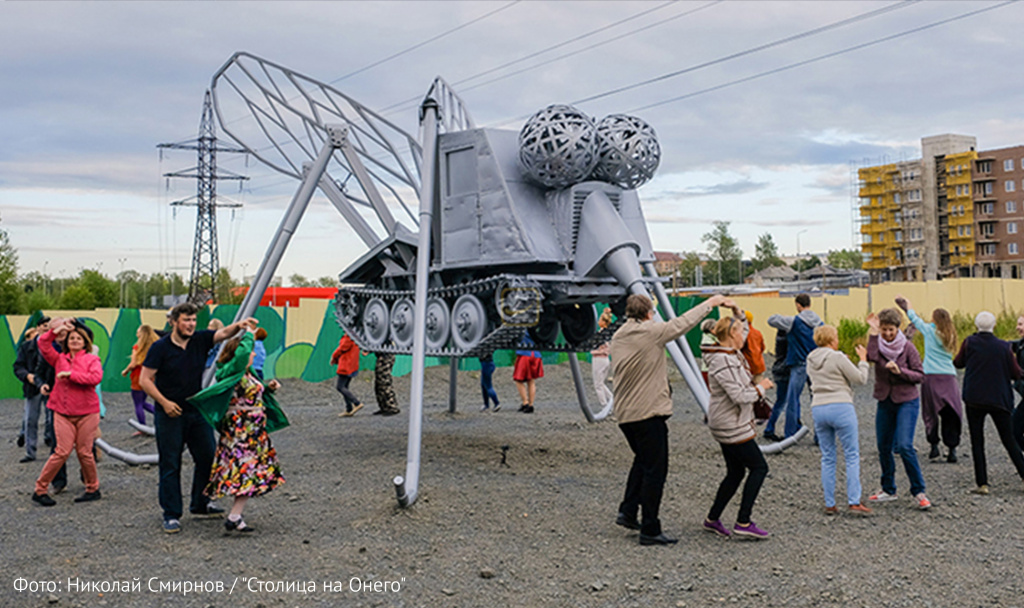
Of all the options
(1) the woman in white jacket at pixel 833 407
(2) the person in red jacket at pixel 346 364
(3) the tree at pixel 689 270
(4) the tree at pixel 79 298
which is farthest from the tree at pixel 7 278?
(3) the tree at pixel 689 270

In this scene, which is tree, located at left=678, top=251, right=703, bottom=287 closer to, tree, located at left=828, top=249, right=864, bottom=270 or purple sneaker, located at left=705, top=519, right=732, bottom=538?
tree, located at left=828, top=249, right=864, bottom=270

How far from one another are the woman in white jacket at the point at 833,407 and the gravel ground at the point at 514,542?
299mm

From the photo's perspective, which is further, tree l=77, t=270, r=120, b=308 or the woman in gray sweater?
tree l=77, t=270, r=120, b=308

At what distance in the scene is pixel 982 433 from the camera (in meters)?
8.90

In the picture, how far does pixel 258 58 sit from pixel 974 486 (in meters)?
10.7

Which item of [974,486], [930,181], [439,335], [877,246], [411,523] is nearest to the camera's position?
[411,523]

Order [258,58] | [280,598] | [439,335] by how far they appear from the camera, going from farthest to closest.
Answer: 1. [258,58]
2. [439,335]
3. [280,598]

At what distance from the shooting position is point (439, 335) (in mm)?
11602

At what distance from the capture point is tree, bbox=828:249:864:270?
116 m

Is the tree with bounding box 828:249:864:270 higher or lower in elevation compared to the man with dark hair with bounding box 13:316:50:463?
higher

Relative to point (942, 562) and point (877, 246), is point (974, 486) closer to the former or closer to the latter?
point (942, 562)

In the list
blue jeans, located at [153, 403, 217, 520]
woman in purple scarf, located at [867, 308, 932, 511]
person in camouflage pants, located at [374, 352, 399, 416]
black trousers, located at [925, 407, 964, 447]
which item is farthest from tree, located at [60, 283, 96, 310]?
woman in purple scarf, located at [867, 308, 932, 511]

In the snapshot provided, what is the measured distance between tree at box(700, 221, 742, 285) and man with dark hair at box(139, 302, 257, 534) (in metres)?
94.2

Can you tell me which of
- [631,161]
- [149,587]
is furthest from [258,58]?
[149,587]
